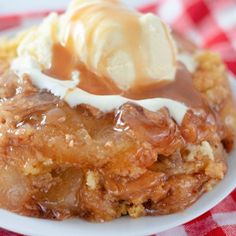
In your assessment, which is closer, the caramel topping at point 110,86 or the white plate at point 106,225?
the white plate at point 106,225

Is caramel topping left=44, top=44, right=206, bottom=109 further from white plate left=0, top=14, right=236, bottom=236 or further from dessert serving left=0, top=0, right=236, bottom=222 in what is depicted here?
white plate left=0, top=14, right=236, bottom=236

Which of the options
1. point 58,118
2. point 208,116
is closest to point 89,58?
point 58,118

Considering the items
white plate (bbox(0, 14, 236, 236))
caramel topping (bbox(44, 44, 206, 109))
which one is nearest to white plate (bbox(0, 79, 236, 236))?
white plate (bbox(0, 14, 236, 236))

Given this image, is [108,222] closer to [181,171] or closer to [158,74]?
[181,171]

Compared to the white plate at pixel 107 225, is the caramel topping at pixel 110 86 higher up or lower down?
higher up

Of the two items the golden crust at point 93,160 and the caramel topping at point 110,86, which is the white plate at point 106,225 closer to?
the golden crust at point 93,160

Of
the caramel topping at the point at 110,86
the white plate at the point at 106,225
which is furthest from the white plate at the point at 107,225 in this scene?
the caramel topping at the point at 110,86
